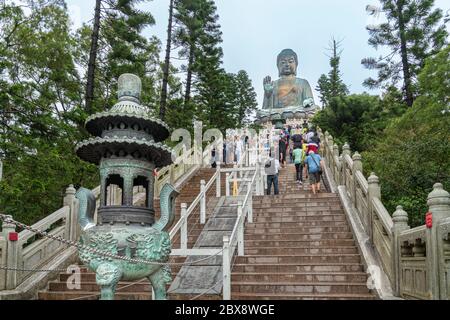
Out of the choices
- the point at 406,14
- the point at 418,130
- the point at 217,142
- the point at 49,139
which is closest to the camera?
the point at 49,139

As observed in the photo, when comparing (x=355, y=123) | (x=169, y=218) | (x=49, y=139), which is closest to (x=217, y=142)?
(x=355, y=123)

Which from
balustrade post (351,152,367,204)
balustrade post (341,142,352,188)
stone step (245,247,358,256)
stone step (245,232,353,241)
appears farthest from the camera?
balustrade post (341,142,352,188)

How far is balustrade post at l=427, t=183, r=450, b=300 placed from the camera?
16.1ft

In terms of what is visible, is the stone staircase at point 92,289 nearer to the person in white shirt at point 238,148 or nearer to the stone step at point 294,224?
the stone step at point 294,224

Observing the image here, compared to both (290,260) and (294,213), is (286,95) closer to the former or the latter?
(294,213)

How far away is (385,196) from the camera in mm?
12102

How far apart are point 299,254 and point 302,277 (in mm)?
981

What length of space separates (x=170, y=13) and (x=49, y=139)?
43.9 ft

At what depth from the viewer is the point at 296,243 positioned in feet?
29.7

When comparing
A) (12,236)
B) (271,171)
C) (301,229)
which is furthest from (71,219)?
(271,171)

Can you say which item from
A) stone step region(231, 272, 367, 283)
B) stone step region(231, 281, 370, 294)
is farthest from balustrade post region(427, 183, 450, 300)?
stone step region(231, 272, 367, 283)

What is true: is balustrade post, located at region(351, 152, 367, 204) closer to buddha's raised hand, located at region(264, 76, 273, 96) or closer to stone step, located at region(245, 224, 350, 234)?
stone step, located at region(245, 224, 350, 234)

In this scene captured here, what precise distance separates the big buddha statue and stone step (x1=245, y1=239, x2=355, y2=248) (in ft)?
84.5

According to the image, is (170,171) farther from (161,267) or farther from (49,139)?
(161,267)
